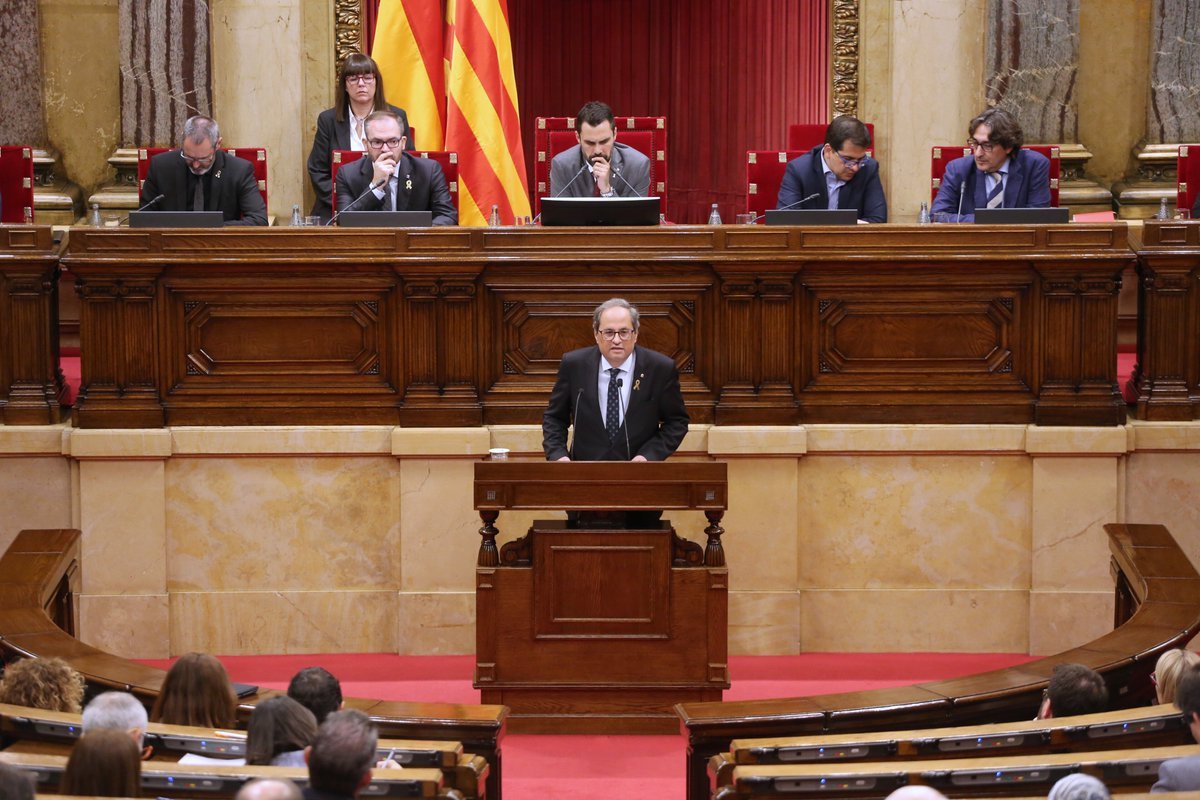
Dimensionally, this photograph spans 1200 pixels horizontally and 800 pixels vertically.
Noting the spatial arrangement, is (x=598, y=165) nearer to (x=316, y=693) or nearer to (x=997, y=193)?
(x=997, y=193)

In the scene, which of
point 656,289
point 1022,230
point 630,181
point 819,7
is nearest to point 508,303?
point 656,289

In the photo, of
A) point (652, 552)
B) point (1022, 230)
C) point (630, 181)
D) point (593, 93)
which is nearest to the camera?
point (652, 552)

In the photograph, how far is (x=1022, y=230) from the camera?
6598mm

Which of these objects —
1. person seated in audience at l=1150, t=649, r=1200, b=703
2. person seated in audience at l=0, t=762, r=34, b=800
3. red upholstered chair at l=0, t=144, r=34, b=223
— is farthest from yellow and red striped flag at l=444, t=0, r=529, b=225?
person seated in audience at l=0, t=762, r=34, b=800

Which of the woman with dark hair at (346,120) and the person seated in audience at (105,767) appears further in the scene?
the woman with dark hair at (346,120)

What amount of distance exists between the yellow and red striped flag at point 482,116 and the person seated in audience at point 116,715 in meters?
4.91

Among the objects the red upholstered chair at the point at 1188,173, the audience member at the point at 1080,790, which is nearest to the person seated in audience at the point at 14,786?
the audience member at the point at 1080,790

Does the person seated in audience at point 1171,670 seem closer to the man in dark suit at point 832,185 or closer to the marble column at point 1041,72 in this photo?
the man in dark suit at point 832,185

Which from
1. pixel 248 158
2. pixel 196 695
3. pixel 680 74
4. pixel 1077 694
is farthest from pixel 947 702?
pixel 680 74

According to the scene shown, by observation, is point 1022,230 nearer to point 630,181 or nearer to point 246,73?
point 630,181

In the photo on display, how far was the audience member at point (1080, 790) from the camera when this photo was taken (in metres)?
3.22

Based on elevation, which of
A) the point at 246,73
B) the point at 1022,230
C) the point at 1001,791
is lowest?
the point at 1001,791

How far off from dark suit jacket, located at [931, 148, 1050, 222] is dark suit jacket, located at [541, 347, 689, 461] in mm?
1690

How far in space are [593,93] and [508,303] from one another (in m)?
4.83
